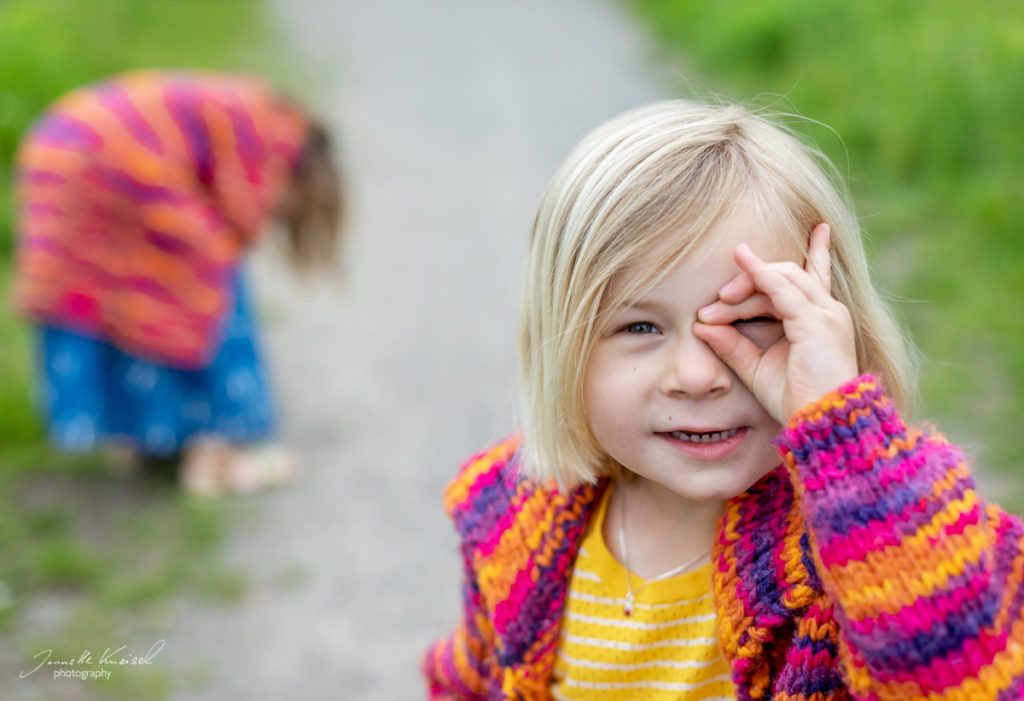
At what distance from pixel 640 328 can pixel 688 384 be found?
102 millimetres

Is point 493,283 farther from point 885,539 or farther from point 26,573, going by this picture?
point 885,539

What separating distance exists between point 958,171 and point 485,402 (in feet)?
8.24

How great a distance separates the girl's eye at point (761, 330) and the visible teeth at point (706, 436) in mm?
107

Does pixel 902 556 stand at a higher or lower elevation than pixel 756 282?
lower

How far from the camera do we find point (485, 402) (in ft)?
14.3

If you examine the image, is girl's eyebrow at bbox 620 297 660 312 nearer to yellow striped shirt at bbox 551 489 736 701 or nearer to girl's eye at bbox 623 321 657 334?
girl's eye at bbox 623 321 657 334

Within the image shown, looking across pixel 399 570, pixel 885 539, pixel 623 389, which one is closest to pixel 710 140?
pixel 623 389

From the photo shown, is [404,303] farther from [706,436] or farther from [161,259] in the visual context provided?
[706,436]

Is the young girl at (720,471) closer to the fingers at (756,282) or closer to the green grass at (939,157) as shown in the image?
the fingers at (756,282)

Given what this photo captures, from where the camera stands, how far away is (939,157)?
5129 mm

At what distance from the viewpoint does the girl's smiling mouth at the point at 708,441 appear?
4.09 feet

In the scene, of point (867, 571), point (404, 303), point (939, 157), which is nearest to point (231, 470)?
point (404, 303)

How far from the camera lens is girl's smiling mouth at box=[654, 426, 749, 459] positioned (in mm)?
1246

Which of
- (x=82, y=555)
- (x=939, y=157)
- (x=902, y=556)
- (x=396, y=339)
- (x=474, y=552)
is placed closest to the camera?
(x=902, y=556)
